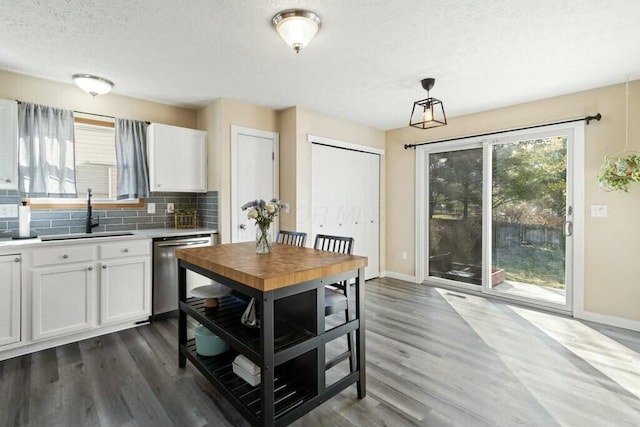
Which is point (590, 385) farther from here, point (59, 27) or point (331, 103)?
point (59, 27)

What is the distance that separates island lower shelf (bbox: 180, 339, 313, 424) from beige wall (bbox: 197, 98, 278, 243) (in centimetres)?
176

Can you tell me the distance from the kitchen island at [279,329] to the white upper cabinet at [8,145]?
6.14ft

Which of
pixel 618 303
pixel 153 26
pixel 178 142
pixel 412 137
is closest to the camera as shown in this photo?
pixel 153 26

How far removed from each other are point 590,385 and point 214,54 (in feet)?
12.2

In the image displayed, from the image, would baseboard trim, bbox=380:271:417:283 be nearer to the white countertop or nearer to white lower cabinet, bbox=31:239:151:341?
A: the white countertop

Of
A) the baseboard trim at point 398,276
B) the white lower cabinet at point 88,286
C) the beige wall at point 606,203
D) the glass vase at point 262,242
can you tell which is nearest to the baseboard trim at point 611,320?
the beige wall at point 606,203

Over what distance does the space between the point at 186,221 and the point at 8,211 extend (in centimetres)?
161

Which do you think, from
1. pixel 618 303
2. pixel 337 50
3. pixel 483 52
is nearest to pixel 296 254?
pixel 337 50

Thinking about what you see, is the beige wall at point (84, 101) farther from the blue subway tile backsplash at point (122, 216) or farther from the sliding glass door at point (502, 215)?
the sliding glass door at point (502, 215)

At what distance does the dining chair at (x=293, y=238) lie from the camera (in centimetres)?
282

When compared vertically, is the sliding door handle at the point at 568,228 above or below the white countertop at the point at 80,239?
above

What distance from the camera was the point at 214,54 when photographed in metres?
2.57

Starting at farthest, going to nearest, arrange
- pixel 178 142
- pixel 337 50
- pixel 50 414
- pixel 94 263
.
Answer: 1. pixel 178 142
2. pixel 94 263
3. pixel 337 50
4. pixel 50 414

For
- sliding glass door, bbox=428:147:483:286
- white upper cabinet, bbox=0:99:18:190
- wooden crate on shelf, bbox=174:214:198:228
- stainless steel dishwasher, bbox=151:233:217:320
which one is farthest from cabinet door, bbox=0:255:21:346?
sliding glass door, bbox=428:147:483:286
